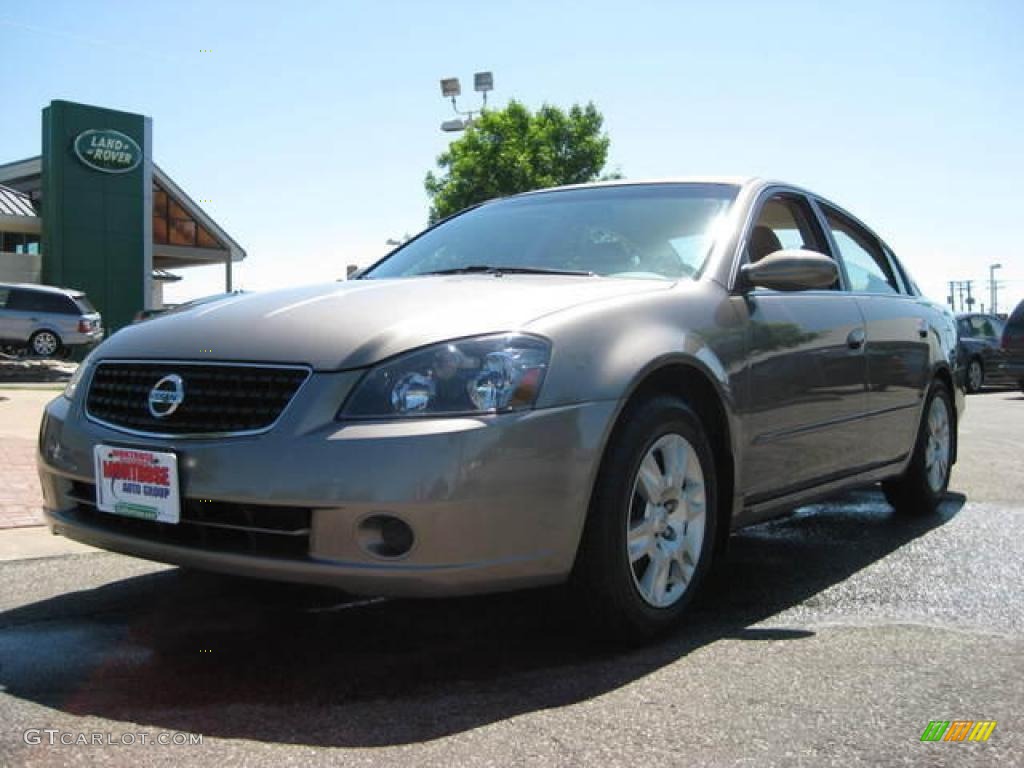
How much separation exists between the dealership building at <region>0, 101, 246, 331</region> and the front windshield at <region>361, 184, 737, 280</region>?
2721 centimetres

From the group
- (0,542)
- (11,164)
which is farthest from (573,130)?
(0,542)

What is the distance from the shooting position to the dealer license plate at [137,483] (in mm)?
2766

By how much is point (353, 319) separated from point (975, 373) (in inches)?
724

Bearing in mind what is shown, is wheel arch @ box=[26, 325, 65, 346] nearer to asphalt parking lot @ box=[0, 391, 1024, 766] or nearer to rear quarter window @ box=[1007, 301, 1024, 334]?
rear quarter window @ box=[1007, 301, 1024, 334]

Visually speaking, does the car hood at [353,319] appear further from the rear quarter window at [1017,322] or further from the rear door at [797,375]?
the rear quarter window at [1017,322]

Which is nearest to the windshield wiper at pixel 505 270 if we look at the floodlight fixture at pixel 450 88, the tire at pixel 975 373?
the tire at pixel 975 373

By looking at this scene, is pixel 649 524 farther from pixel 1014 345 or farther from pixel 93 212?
pixel 93 212

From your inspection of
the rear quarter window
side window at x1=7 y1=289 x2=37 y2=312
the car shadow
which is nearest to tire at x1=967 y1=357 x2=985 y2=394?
the rear quarter window

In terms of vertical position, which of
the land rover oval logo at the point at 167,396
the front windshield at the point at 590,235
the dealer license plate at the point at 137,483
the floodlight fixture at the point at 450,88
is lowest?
the dealer license plate at the point at 137,483

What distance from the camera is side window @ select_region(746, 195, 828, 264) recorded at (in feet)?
13.4

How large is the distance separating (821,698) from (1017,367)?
49.3ft

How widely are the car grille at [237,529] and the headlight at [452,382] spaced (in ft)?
1.08

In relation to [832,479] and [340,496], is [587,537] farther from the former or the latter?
[832,479]

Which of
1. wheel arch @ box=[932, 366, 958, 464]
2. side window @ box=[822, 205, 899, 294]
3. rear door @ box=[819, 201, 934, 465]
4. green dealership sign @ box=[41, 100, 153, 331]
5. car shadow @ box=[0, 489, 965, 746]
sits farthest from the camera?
green dealership sign @ box=[41, 100, 153, 331]
